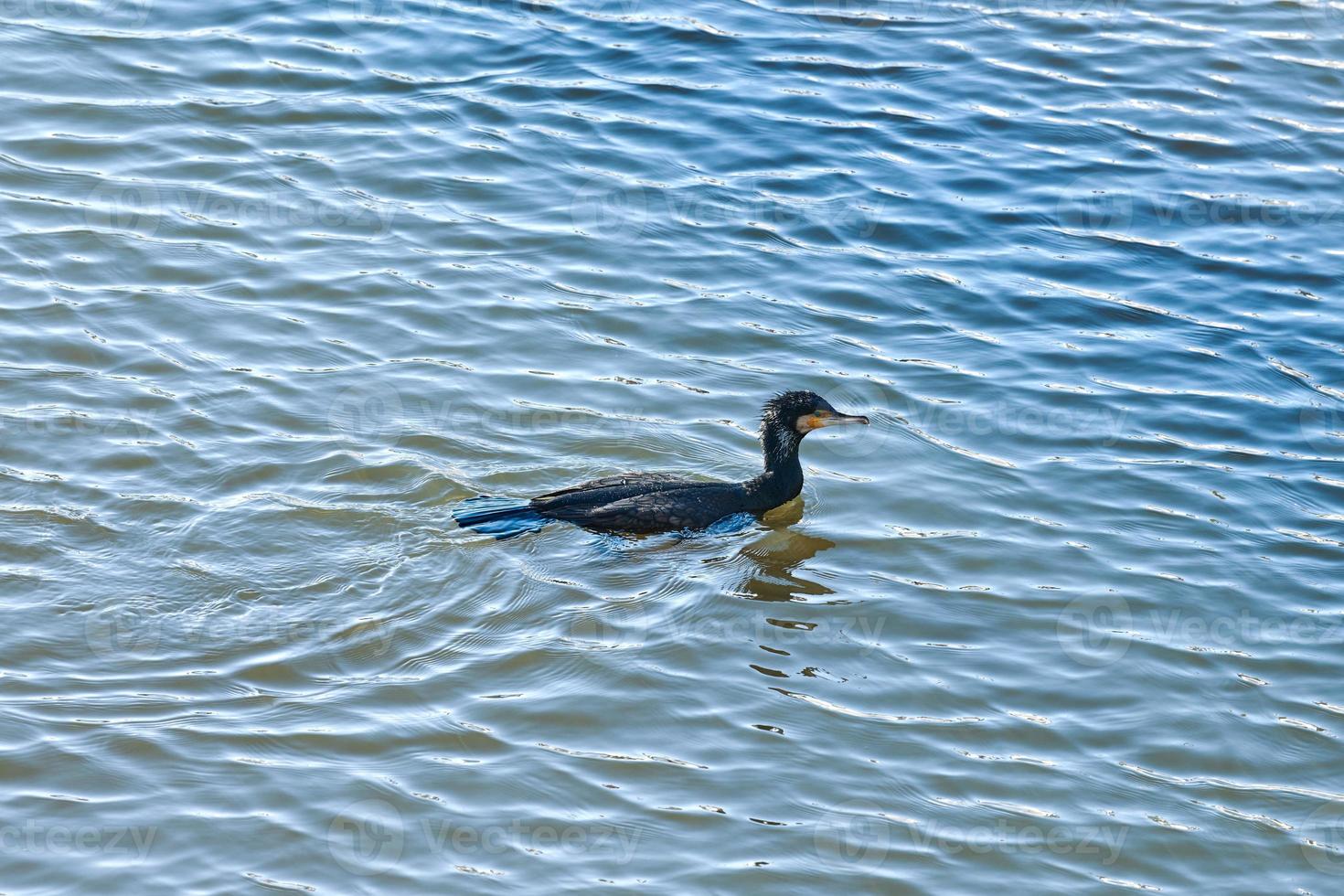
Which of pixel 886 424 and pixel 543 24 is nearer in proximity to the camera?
pixel 886 424

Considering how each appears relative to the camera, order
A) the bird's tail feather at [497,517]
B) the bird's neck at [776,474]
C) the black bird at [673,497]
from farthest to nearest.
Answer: the bird's neck at [776,474] → the black bird at [673,497] → the bird's tail feather at [497,517]

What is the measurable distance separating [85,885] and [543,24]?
39.9 feet

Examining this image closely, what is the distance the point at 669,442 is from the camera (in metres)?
10.2

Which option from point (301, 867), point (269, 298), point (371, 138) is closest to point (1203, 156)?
point (371, 138)

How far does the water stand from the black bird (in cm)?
16

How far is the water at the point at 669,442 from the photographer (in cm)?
679

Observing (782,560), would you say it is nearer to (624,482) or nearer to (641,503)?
(641,503)

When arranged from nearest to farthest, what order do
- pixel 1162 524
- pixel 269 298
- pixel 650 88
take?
1. pixel 1162 524
2. pixel 269 298
3. pixel 650 88

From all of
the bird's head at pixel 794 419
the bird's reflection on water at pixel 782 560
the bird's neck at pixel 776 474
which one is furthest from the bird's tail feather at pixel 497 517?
the bird's head at pixel 794 419

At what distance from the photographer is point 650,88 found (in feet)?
49.7

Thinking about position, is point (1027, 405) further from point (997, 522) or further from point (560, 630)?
point (560, 630)

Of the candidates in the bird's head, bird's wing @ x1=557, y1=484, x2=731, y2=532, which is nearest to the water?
bird's wing @ x1=557, y1=484, x2=731, y2=532

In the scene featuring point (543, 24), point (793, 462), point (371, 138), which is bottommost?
point (793, 462)

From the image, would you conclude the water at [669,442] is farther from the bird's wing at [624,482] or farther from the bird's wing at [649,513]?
the bird's wing at [624,482]
